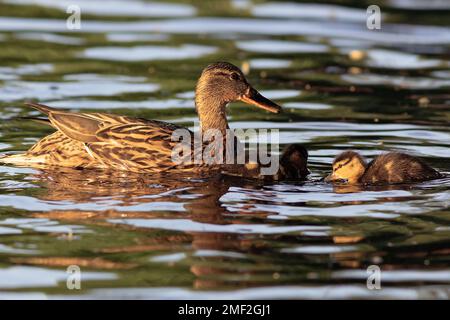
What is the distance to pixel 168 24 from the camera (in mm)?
17688

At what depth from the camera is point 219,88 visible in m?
10.8

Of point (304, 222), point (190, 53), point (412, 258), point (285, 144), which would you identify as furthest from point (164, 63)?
point (412, 258)

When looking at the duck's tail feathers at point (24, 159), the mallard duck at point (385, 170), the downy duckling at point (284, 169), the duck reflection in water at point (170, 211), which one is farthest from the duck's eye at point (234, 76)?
the duck's tail feathers at point (24, 159)

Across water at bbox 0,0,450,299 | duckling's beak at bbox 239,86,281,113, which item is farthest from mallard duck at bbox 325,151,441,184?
duckling's beak at bbox 239,86,281,113

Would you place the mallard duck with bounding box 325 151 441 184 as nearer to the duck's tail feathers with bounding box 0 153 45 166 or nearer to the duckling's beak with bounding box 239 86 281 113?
the duckling's beak with bounding box 239 86 281 113

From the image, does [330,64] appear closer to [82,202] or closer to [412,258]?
[82,202]

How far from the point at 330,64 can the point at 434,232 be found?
7.41m

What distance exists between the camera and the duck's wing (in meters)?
10.1

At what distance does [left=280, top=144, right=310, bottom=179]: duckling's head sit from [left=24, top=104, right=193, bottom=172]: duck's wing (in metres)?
0.91

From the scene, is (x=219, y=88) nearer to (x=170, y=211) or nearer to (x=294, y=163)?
(x=294, y=163)

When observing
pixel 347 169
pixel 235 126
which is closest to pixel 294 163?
pixel 347 169

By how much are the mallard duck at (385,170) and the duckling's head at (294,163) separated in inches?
11.0

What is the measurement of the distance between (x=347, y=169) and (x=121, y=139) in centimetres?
206

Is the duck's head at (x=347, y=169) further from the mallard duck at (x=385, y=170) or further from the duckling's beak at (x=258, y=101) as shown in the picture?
the duckling's beak at (x=258, y=101)
